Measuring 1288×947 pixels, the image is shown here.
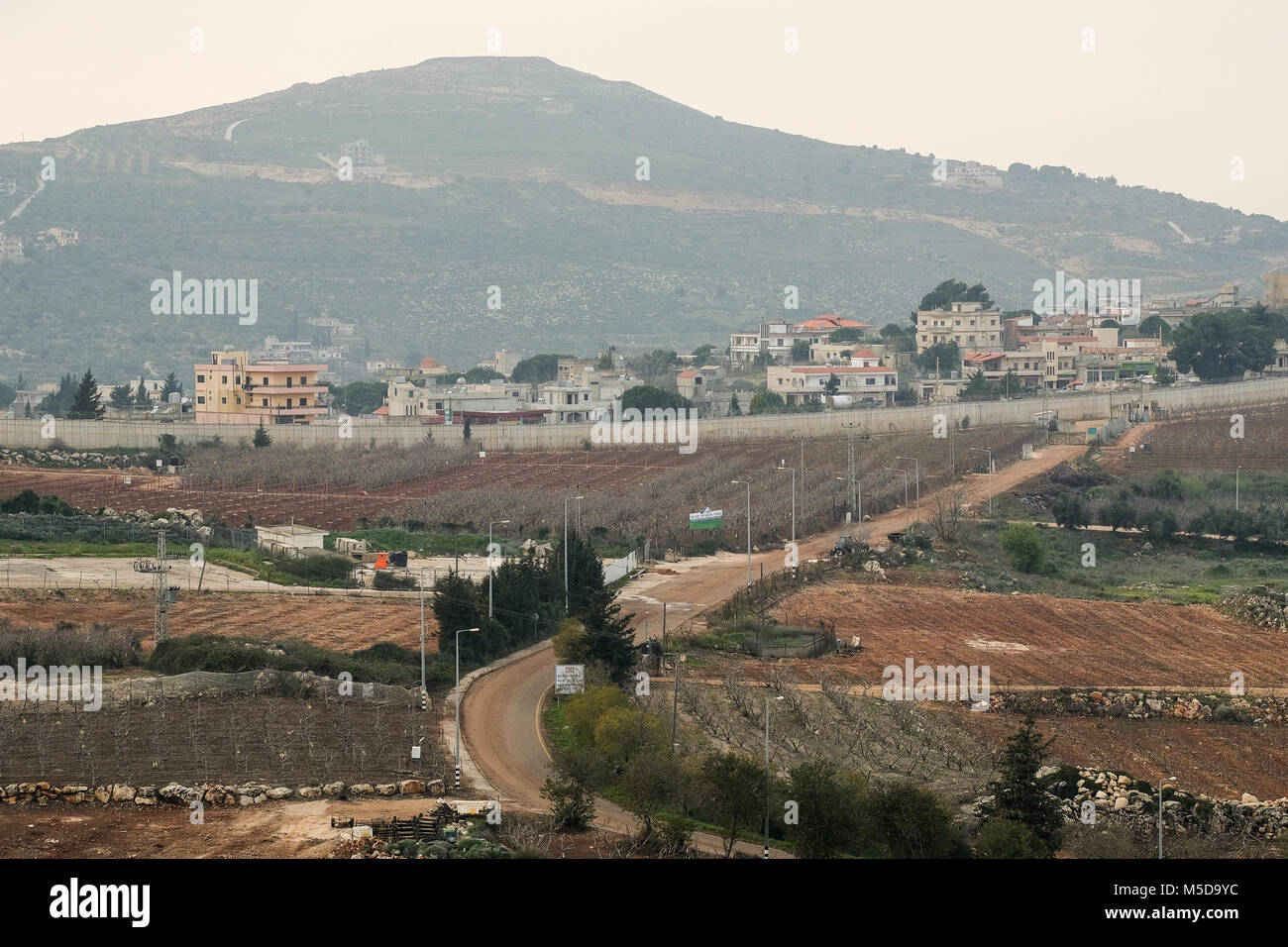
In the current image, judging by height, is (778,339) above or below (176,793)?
above

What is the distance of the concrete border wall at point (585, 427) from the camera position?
81688 millimetres

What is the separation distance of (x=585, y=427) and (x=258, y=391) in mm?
19760

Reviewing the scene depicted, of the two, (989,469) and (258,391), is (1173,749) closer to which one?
(989,469)

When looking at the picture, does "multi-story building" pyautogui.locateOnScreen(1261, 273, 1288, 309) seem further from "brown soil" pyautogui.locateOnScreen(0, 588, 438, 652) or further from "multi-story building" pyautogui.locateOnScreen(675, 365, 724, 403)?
"brown soil" pyautogui.locateOnScreen(0, 588, 438, 652)

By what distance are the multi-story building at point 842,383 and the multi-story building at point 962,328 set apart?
1170cm

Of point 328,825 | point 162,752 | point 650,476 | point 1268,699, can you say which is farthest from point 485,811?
point 650,476

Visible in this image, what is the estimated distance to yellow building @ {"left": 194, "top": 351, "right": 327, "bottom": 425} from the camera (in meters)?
93.5

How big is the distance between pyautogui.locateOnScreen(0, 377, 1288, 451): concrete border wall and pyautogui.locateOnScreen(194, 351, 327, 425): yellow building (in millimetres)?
6862

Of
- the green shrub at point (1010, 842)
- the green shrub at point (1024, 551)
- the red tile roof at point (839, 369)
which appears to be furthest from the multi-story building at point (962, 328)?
the green shrub at point (1010, 842)

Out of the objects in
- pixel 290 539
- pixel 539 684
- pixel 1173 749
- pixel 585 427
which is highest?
pixel 585 427

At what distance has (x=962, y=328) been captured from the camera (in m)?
117

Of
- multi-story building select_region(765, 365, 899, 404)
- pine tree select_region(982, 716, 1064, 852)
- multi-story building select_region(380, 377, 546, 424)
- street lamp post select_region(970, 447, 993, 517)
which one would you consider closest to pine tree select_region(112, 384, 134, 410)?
multi-story building select_region(380, 377, 546, 424)

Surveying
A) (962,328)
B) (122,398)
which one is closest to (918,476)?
(962,328)
